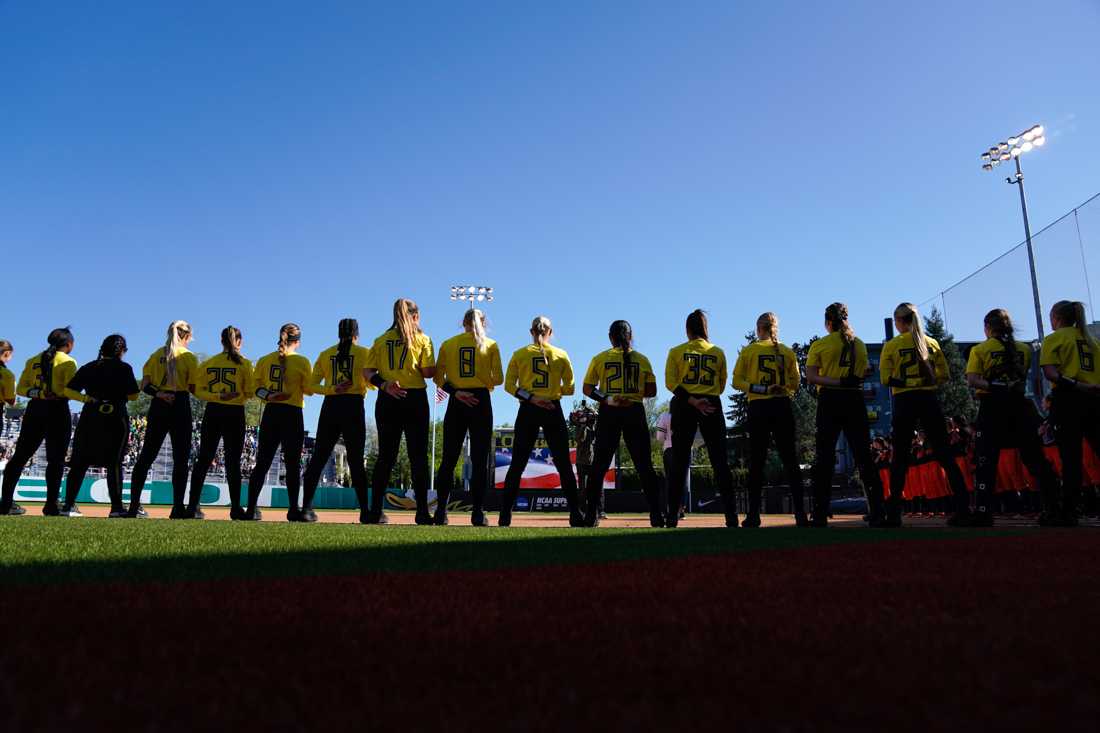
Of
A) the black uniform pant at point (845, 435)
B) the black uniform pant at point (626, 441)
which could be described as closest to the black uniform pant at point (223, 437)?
the black uniform pant at point (626, 441)

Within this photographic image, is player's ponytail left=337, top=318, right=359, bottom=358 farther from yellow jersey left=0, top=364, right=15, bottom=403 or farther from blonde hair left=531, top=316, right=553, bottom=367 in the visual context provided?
yellow jersey left=0, top=364, right=15, bottom=403

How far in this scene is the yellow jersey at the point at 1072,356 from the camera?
6746 mm

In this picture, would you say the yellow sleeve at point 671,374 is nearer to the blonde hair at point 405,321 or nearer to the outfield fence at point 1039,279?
the blonde hair at point 405,321

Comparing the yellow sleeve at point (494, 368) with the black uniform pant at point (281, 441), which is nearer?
the yellow sleeve at point (494, 368)

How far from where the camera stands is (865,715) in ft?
3.76

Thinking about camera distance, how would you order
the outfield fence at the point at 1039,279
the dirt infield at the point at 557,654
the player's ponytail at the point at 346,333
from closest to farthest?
the dirt infield at the point at 557,654, the player's ponytail at the point at 346,333, the outfield fence at the point at 1039,279

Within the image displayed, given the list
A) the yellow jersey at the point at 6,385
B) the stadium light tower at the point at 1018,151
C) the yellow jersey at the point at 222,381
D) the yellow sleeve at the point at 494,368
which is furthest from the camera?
the stadium light tower at the point at 1018,151

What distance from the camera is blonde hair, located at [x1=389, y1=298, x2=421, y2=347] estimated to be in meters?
7.75

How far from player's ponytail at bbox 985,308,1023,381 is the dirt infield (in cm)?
489

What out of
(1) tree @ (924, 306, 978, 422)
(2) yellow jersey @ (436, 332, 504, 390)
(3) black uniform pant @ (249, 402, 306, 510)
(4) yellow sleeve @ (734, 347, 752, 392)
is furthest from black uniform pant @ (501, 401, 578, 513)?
(1) tree @ (924, 306, 978, 422)

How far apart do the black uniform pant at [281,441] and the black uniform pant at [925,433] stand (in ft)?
19.5

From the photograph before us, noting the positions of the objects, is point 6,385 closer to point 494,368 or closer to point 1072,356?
point 494,368

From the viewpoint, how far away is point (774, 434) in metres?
7.42

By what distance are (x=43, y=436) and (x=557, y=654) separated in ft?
29.3
